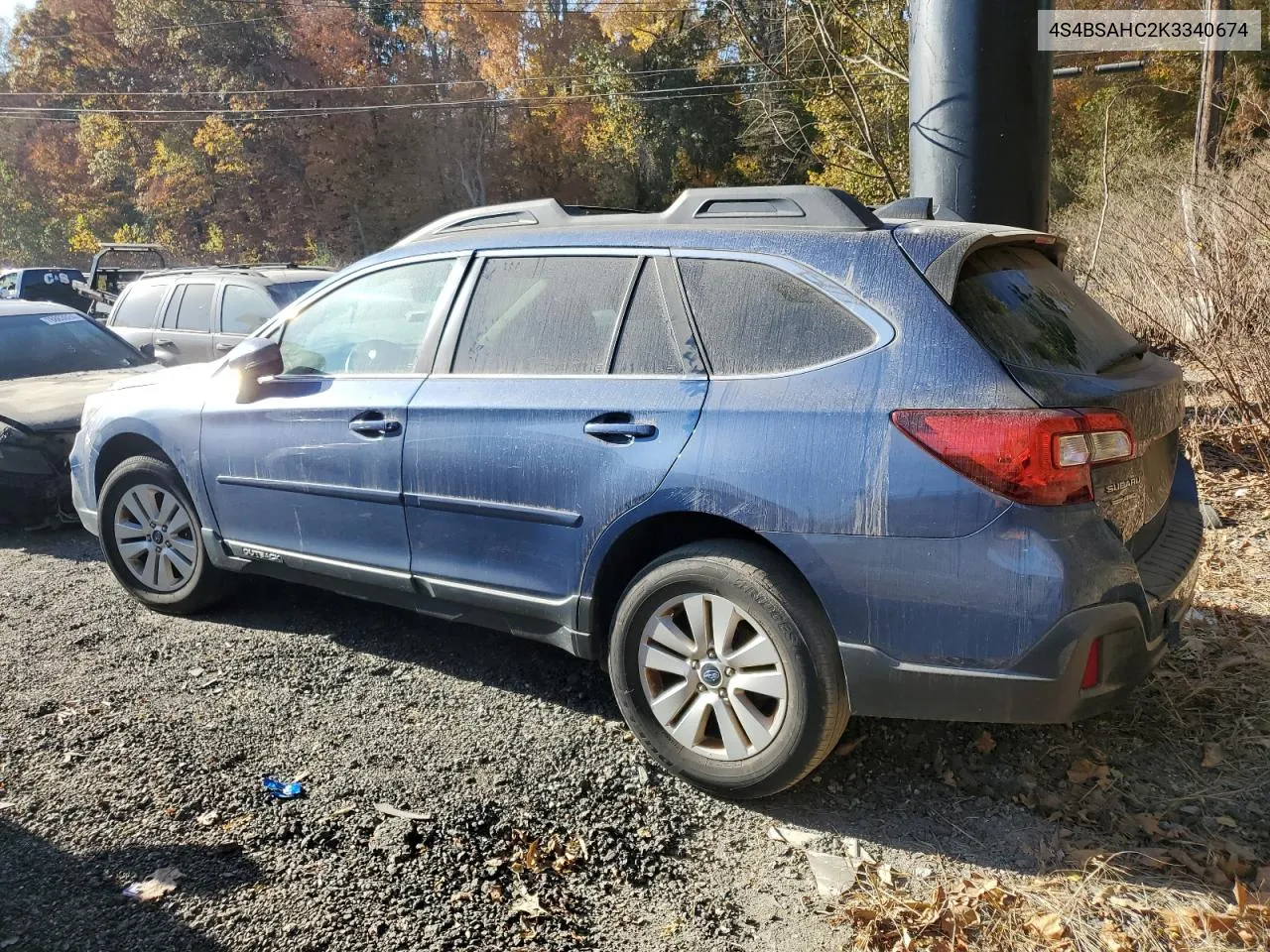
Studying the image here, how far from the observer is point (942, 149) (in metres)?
5.43

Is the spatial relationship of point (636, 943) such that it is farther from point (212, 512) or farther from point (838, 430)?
point (212, 512)

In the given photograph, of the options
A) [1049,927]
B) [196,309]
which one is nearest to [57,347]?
[196,309]

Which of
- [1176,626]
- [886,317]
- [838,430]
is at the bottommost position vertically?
[1176,626]

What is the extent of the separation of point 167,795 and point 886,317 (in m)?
2.71

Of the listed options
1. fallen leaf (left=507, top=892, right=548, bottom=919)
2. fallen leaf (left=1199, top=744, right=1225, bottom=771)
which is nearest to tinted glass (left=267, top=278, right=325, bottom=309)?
fallen leaf (left=507, top=892, right=548, bottom=919)

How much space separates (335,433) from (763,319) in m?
1.85

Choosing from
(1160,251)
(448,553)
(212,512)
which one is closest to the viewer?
(448,553)

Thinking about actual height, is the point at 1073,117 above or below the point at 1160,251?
above

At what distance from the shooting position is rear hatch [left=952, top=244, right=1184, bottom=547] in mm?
2688

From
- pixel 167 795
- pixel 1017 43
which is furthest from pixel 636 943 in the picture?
pixel 1017 43

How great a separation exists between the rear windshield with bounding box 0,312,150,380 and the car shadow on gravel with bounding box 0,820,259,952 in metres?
5.65

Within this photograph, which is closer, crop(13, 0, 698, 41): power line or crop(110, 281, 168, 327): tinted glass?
crop(110, 281, 168, 327): tinted glass

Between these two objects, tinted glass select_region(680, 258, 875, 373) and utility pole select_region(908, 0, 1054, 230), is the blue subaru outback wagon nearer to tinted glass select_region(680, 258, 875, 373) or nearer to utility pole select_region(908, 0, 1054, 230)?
tinted glass select_region(680, 258, 875, 373)

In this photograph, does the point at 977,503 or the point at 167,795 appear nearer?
the point at 977,503
